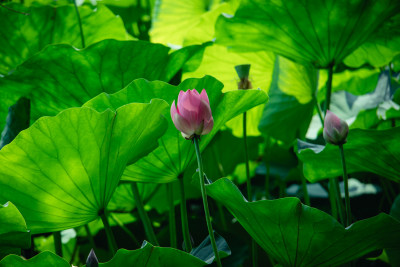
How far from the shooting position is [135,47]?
2.44 ft

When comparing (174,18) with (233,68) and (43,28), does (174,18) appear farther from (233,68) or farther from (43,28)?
(43,28)

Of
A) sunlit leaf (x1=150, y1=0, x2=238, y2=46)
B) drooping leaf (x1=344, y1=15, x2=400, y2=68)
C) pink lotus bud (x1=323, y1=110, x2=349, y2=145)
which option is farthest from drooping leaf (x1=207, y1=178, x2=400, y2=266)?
sunlit leaf (x1=150, y1=0, x2=238, y2=46)

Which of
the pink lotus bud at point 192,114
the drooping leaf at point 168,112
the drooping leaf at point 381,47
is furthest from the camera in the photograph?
the drooping leaf at point 381,47

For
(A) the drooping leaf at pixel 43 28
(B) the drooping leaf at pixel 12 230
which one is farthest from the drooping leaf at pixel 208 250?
(A) the drooping leaf at pixel 43 28

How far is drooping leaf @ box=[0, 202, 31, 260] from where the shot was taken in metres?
0.52

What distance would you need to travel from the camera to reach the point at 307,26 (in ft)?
2.57

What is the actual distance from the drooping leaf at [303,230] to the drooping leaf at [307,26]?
0.37 meters

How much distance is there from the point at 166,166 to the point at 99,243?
1.58 feet

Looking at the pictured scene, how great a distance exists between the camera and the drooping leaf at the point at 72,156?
565 mm

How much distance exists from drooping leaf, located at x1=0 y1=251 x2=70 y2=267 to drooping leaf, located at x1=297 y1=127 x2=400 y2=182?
15.3 inches

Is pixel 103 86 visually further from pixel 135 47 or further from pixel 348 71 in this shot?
pixel 348 71

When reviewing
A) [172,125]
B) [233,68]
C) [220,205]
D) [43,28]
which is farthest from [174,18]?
[172,125]

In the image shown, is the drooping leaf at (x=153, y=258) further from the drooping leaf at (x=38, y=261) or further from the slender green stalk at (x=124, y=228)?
the slender green stalk at (x=124, y=228)

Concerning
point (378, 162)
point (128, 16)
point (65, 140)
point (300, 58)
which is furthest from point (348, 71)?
point (65, 140)
